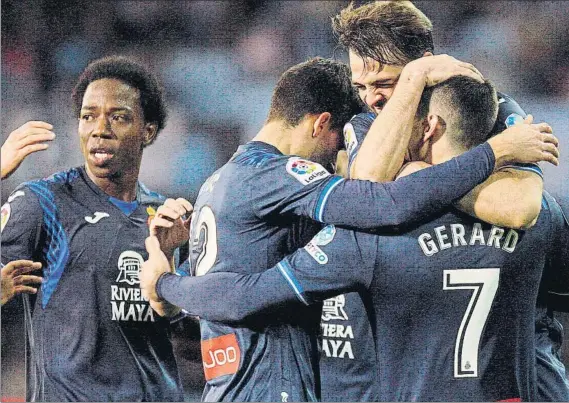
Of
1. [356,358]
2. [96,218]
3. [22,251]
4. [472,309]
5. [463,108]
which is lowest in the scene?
[356,358]

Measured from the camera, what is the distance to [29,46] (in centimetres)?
349

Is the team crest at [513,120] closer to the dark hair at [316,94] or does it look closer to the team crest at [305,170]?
the dark hair at [316,94]

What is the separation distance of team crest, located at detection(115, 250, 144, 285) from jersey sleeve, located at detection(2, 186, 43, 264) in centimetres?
34

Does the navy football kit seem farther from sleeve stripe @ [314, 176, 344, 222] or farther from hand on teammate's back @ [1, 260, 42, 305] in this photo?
hand on teammate's back @ [1, 260, 42, 305]

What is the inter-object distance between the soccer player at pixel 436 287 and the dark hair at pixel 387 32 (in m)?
0.27

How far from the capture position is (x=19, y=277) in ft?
11.0

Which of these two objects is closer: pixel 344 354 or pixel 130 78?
pixel 344 354


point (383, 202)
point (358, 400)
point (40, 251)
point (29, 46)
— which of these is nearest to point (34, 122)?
point (29, 46)

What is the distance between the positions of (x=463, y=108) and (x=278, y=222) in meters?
0.80

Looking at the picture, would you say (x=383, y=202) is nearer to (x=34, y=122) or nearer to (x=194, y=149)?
(x=194, y=149)

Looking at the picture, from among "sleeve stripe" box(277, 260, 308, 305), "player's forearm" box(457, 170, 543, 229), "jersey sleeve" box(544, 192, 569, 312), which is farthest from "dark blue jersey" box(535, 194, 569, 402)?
"sleeve stripe" box(277, 260, 308, 305)

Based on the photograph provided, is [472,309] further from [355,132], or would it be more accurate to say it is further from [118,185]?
[118,185]

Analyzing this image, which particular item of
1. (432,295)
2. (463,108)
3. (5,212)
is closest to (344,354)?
(432,295)

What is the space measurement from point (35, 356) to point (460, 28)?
7.21ft
